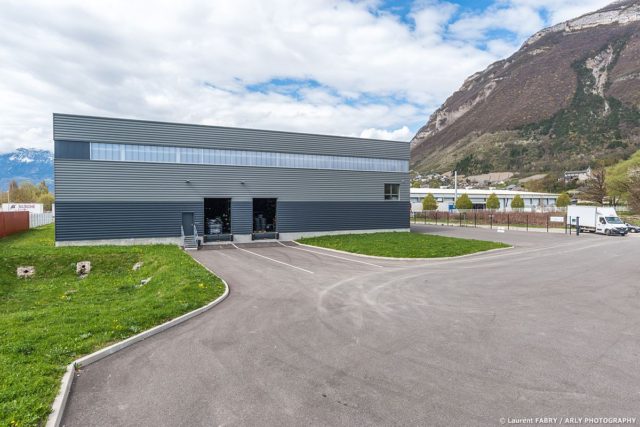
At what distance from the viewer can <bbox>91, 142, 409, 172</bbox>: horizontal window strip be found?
89.7 ft

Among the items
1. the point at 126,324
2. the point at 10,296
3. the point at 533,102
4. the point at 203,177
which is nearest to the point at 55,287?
the point at 10,296

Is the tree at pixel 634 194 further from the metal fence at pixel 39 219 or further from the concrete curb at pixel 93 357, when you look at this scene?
the metal fence at pixel 39 219

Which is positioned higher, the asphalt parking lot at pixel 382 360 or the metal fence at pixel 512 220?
the metal fence at pixel 512 220

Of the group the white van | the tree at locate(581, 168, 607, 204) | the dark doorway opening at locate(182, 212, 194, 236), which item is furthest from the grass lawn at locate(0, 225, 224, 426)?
the tree at locate(581, 168, 607, 204)

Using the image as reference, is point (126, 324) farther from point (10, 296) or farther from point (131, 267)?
point (131, 267)

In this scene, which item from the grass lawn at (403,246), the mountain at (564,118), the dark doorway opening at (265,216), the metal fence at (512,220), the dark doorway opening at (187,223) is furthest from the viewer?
the mountain at (564,118)

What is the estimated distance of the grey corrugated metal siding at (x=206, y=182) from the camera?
86.7ft

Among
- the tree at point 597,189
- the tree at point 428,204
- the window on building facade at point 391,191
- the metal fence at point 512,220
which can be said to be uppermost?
the tree at point 597,189

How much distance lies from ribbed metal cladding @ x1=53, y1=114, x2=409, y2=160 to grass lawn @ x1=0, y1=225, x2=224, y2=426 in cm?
910

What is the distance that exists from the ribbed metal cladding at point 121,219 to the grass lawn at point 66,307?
4195 mm

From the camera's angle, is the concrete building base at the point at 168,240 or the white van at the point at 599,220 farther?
the white van at the point at 599,220

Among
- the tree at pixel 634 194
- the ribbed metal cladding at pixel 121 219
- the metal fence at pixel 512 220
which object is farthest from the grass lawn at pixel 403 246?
the tree at pixel 634 194

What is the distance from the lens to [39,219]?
159 ft

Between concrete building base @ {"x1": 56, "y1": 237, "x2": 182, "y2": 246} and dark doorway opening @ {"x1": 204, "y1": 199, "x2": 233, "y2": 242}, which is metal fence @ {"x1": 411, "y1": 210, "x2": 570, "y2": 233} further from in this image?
concrete building base @ {"x1": 56, "y1": 237, "x2": 182, "y2": 246}
